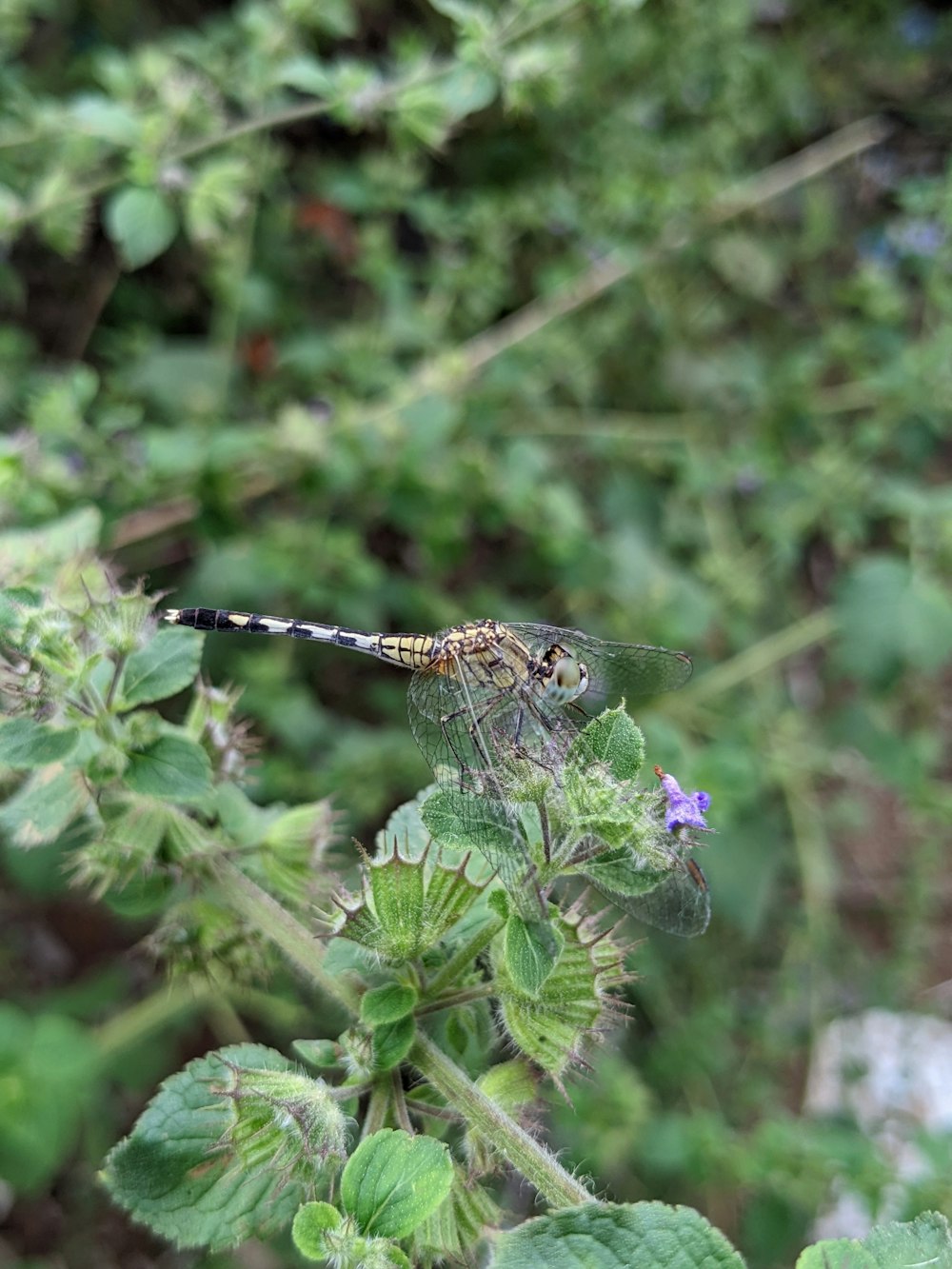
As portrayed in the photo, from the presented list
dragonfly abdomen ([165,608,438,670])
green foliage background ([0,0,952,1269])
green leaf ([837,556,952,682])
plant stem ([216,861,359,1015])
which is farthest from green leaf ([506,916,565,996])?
green leaf ([837,556,952,682])

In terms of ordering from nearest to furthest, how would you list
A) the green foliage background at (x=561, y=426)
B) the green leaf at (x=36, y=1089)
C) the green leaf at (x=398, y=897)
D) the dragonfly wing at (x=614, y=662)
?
the green leaf at (x=398, y=897)
the dragonfly wing at (x=614, y=662)
the green leaf at (x=36, y=1089)
the green foliage background at (x=561, y=426)

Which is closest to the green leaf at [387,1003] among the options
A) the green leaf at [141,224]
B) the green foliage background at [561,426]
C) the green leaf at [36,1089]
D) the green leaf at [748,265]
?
the green foliage background at [561,426]

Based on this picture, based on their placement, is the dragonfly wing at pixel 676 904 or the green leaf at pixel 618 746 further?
the dragonfly wing at pixel 676 904

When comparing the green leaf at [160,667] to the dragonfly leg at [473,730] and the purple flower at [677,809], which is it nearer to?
the dragonfly leg at [473,730]

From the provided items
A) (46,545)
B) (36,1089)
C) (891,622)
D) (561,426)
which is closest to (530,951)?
(46,545)

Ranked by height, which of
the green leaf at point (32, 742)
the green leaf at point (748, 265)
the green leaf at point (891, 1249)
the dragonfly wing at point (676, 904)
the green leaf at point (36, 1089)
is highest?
the green leaf at point (32, 742)

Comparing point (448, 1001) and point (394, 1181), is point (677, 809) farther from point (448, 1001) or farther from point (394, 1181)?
point (394, 1181)

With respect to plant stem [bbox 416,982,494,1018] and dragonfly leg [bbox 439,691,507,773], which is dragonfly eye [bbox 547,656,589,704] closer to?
dragonfly leg [bbox 439,691,507,773]
